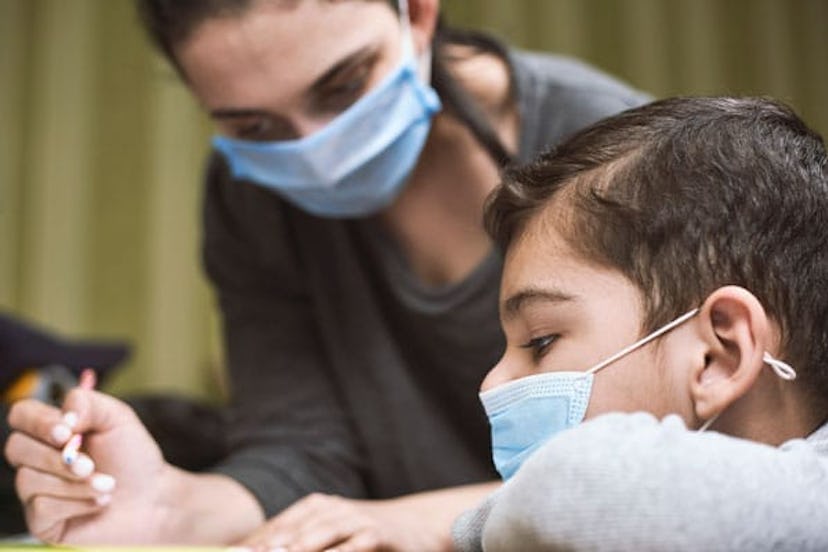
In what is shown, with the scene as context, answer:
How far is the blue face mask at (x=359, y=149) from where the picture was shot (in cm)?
111

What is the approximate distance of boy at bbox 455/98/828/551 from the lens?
2.30 feet

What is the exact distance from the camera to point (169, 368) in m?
2.45

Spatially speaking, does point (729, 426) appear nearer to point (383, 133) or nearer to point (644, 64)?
point (383, 133)

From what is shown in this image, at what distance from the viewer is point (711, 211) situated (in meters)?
0.74

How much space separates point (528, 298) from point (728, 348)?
0.48 ft

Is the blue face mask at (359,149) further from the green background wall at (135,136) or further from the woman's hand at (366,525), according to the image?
the green background wall at (135,136)

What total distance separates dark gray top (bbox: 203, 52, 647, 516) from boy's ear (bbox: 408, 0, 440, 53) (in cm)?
12

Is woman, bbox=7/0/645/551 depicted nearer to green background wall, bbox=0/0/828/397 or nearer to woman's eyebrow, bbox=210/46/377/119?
woman's eyebrow, bbox=210/46/377/119

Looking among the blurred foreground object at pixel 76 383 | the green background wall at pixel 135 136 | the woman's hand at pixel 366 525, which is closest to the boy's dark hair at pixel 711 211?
the woman's hand at pixel 366 525

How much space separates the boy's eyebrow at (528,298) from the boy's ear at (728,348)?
101 millimetres

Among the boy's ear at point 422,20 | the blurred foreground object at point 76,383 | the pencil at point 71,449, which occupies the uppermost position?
the boy's ear at point 422,20

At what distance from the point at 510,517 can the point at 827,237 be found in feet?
1.06

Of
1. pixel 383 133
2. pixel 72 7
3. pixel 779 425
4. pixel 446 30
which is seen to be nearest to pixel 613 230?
pixel 779 425

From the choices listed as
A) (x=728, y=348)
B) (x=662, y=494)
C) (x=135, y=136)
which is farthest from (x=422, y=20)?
(x=135, y=136)
